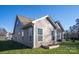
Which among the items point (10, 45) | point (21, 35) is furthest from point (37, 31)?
point (10, 45)

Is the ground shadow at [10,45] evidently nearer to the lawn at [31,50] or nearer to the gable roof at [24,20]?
the lawn at [31,50]

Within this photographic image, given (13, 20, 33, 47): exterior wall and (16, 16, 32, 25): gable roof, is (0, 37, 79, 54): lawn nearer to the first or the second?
(13, 20, 33, 47): exterior wall

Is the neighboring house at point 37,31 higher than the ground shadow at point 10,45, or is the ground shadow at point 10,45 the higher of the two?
the neighboring house at point 37,31

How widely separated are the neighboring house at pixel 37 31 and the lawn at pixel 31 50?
9 cm

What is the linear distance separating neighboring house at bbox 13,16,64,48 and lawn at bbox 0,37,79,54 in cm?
9

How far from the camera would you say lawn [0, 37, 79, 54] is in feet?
23.7

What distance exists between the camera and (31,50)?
7.24m

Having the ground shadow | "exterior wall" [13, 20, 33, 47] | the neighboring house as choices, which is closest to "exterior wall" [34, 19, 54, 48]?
the neighboring house

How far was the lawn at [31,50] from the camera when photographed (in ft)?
23.7

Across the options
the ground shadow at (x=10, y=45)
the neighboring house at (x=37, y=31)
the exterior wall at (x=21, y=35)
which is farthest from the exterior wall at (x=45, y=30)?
the ground shadow at (x=10, y=45)

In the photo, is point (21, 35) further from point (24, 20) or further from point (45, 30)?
point (45, 30)

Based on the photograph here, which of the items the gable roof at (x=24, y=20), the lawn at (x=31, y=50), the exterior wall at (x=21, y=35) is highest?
the gable roof at (x=24, y=20)

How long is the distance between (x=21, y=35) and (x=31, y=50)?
0.33 metres
